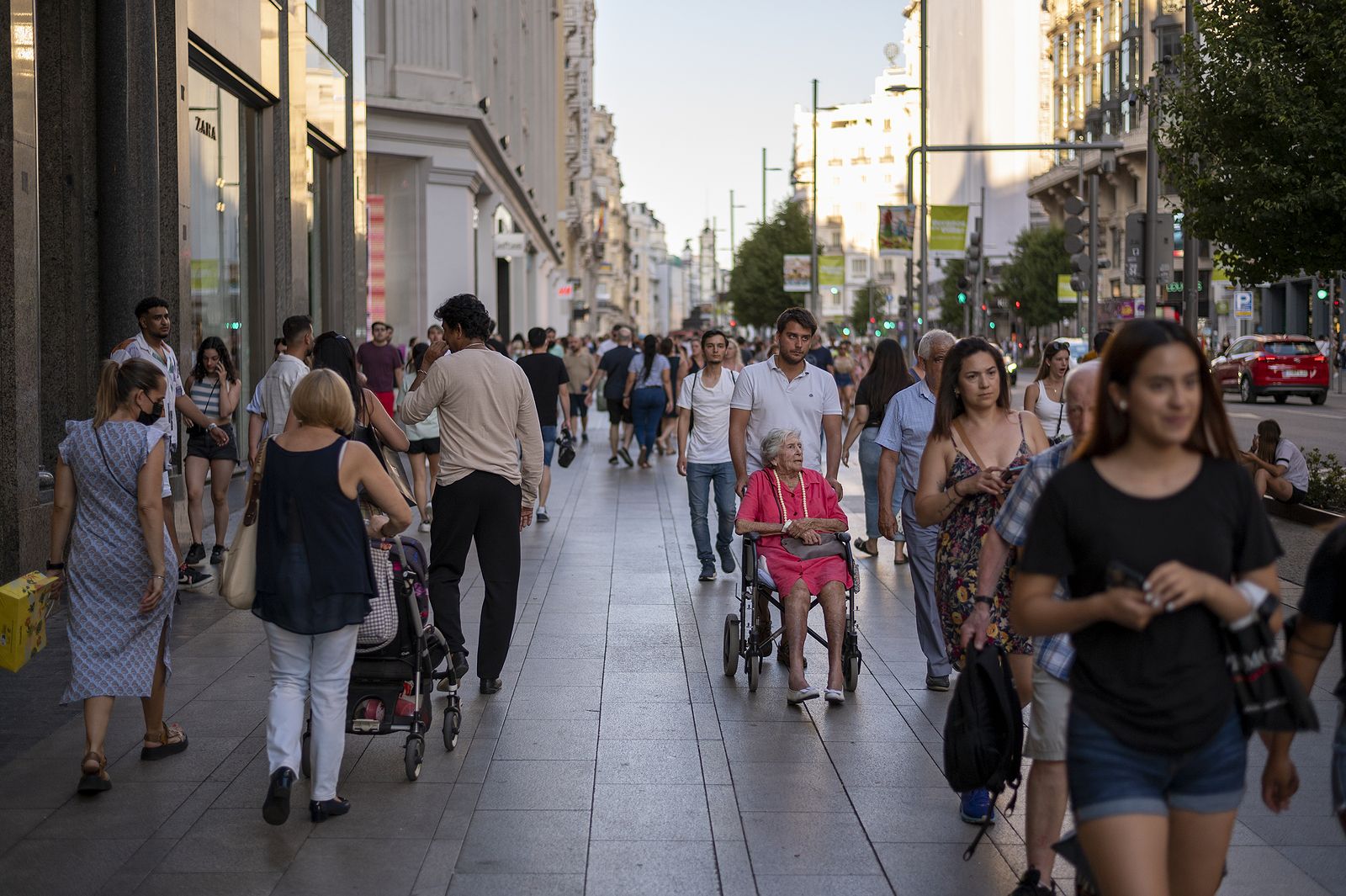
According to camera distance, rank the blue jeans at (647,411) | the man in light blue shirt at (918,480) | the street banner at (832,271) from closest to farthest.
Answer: the man in light blue shirt at (918,480) → the blue jeans at (647,411) → the street banner at (832,271)

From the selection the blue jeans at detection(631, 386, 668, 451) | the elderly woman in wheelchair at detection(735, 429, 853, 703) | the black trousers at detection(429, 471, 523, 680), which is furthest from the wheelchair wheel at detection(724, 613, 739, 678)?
the blue jeans at detection(631, 386, 668, 451)

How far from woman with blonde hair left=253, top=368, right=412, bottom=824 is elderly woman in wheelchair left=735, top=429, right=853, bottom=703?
254 cm

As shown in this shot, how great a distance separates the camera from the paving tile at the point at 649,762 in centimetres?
645

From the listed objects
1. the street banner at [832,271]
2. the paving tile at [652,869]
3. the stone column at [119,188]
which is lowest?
the paving tile at [652,869]

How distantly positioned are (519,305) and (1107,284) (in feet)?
106

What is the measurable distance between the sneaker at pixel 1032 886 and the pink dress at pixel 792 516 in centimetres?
324

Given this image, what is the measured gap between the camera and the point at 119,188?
486 inches

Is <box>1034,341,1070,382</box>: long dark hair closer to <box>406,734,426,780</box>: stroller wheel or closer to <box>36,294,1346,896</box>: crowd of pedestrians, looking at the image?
<box>36,294,1346,896</box>: crowd of pedestrians

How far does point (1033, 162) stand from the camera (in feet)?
281

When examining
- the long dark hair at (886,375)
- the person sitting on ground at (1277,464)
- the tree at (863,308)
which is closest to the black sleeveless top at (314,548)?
the long dark hair at (886,375)

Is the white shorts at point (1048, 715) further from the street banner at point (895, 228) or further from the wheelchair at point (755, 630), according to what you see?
the street banner at point (895, 228)

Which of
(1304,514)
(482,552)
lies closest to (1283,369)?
(1304,514)

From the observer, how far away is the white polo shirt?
32.0ft

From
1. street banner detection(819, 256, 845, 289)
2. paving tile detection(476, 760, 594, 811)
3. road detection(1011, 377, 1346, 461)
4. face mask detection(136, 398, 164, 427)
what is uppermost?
street banner detection(819, 256, 845, 289)
